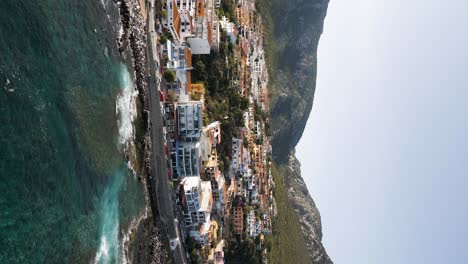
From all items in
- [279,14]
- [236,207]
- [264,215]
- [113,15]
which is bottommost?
[264,215]

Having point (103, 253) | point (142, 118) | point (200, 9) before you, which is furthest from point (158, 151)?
point (200, 9)

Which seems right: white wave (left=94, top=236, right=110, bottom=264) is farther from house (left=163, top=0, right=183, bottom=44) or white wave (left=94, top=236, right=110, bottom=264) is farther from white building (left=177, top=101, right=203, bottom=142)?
house (left=163, top=0, right=183, bottom=44)

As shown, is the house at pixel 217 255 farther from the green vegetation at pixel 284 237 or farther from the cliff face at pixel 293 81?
the cliff face at pixel 293 81

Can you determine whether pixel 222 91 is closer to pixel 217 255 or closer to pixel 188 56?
pixel 188 56

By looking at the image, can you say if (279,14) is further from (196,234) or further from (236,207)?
(196,234)

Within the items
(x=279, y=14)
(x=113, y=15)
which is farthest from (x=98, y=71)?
(x=279, y=14)

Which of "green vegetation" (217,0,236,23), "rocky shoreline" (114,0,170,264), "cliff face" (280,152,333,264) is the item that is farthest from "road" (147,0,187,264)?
"cliff face" (280,152,333,264)

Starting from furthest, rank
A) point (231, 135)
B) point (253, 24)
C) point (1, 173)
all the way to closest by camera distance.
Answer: point (253, 24)
point (231, 135)
point (1, 173)
